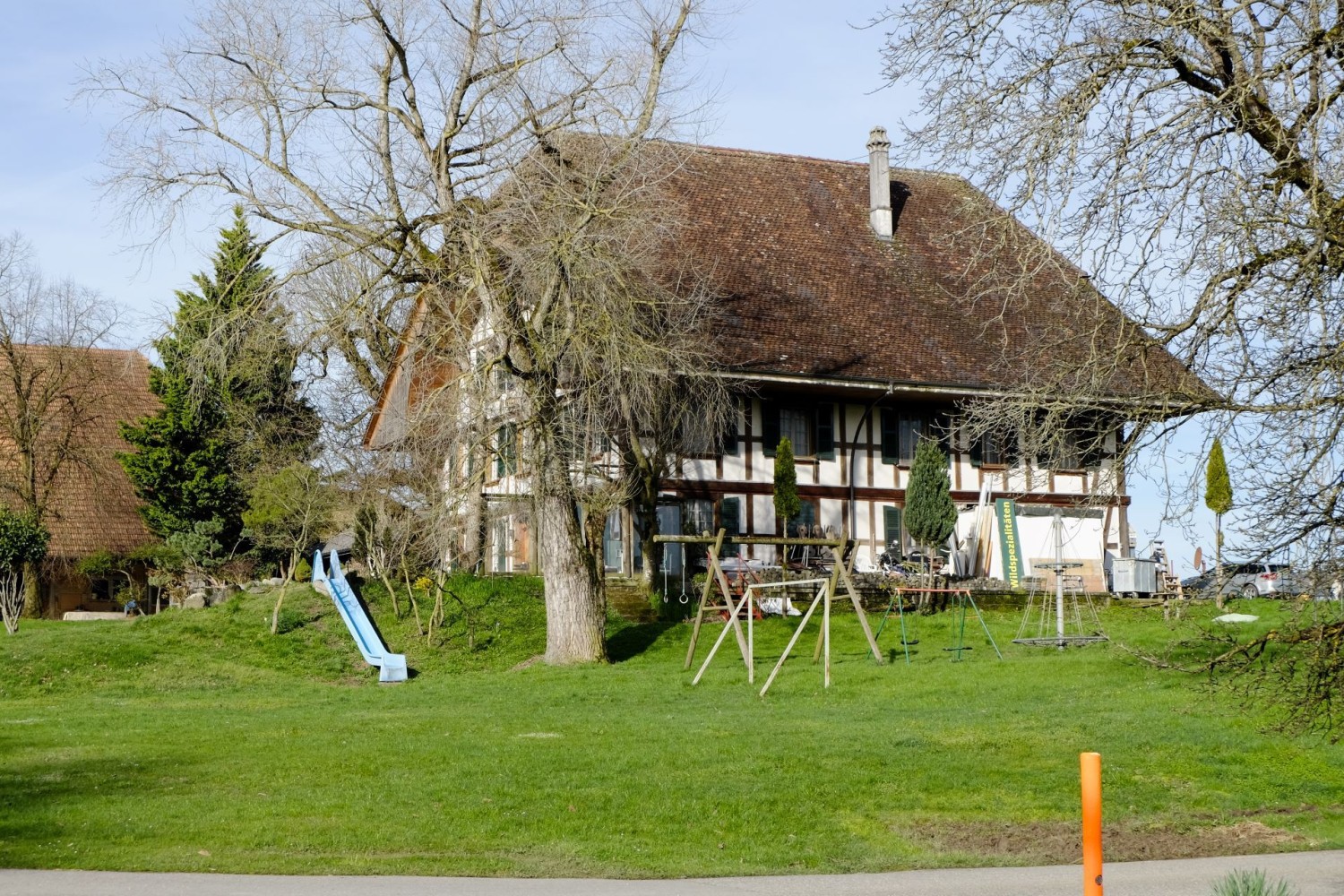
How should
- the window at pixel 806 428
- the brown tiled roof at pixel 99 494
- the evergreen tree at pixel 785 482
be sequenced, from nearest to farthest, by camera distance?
the evergreen tree at pixel 785 482 → the window at pixel 806 428 → the brown tiled roof at pixel 99 494

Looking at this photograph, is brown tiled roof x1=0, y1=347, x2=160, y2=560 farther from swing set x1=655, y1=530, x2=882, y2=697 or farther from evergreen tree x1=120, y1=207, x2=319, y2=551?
swing set x1=655, y1=530, x2=882, y2=697

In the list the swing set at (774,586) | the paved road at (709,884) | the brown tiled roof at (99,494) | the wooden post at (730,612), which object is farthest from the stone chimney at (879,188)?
the paved road at (709,884)

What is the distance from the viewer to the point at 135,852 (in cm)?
1106

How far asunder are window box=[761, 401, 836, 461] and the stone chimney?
226 inches

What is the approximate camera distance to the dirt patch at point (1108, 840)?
469 inches

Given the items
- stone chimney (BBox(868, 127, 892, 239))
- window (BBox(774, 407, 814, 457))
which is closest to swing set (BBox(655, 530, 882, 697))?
window (BBox(774, 407, 814, 457))

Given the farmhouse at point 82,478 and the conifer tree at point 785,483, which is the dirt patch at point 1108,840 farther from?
the farmhouse at point 82,478

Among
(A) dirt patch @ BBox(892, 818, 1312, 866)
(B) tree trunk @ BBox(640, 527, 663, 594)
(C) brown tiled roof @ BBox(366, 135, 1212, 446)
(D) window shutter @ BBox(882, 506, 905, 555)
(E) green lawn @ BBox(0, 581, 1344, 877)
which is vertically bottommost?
(A) dirt patch @ BBox(892, 818, 1312, 866)

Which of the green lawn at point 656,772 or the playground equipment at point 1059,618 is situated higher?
the playground equipment at point 1059,618

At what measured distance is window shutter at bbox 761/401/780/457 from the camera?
32750mm

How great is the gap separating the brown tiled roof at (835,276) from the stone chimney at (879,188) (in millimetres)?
296

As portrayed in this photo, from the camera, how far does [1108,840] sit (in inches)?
489

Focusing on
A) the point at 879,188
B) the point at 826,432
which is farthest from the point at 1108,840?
the point at 879,188

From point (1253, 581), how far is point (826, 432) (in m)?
22.8
